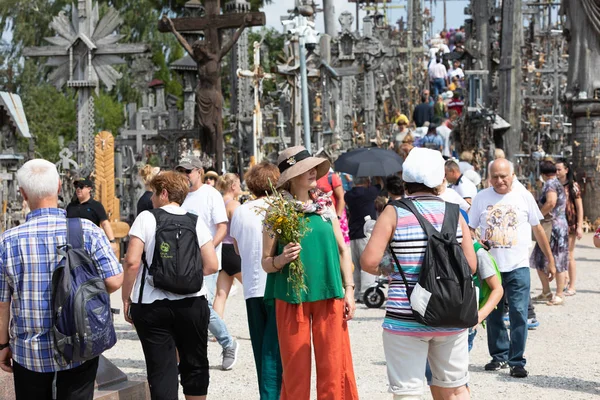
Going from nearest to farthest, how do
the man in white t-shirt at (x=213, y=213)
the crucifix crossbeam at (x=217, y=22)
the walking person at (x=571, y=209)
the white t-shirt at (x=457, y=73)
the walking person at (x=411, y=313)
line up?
1. the walking person at (x=411, y=313)
2. the man in white t-shirt at (x=213, y=213)
3. the walking person at (x=571, y=209)
4. the crucifix crossbeam at (x=217, y=22)
5. the white t-shirt at (x=457, y=73)

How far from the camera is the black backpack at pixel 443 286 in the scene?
16.2 feet

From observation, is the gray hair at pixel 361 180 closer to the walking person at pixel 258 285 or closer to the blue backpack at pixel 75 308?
the walking person at pixel 258 285

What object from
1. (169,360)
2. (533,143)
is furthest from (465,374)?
(533,143)

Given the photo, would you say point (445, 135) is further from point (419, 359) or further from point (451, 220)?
point (419, 359)

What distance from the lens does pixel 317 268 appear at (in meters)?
5.65

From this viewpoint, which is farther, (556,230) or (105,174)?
(105,174)

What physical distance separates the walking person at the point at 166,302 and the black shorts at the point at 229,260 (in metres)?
2.98

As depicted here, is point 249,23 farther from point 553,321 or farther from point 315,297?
point 315,297

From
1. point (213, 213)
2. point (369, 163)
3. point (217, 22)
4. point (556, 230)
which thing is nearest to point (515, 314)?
point (213, 213)

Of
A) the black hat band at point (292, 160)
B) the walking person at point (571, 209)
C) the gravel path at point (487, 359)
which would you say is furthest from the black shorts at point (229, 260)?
the walking person at point (571, 209)

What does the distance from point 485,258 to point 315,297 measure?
3.16 ft

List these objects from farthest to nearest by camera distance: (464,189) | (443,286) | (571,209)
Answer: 1. (571,209)
2. (464,189)
3. (443,286)

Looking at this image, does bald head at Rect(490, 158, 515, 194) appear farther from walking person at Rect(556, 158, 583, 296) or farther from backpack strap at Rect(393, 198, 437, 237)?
walking person at Rect(556, 158, 583, 296)

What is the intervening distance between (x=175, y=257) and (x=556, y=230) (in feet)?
23.3
